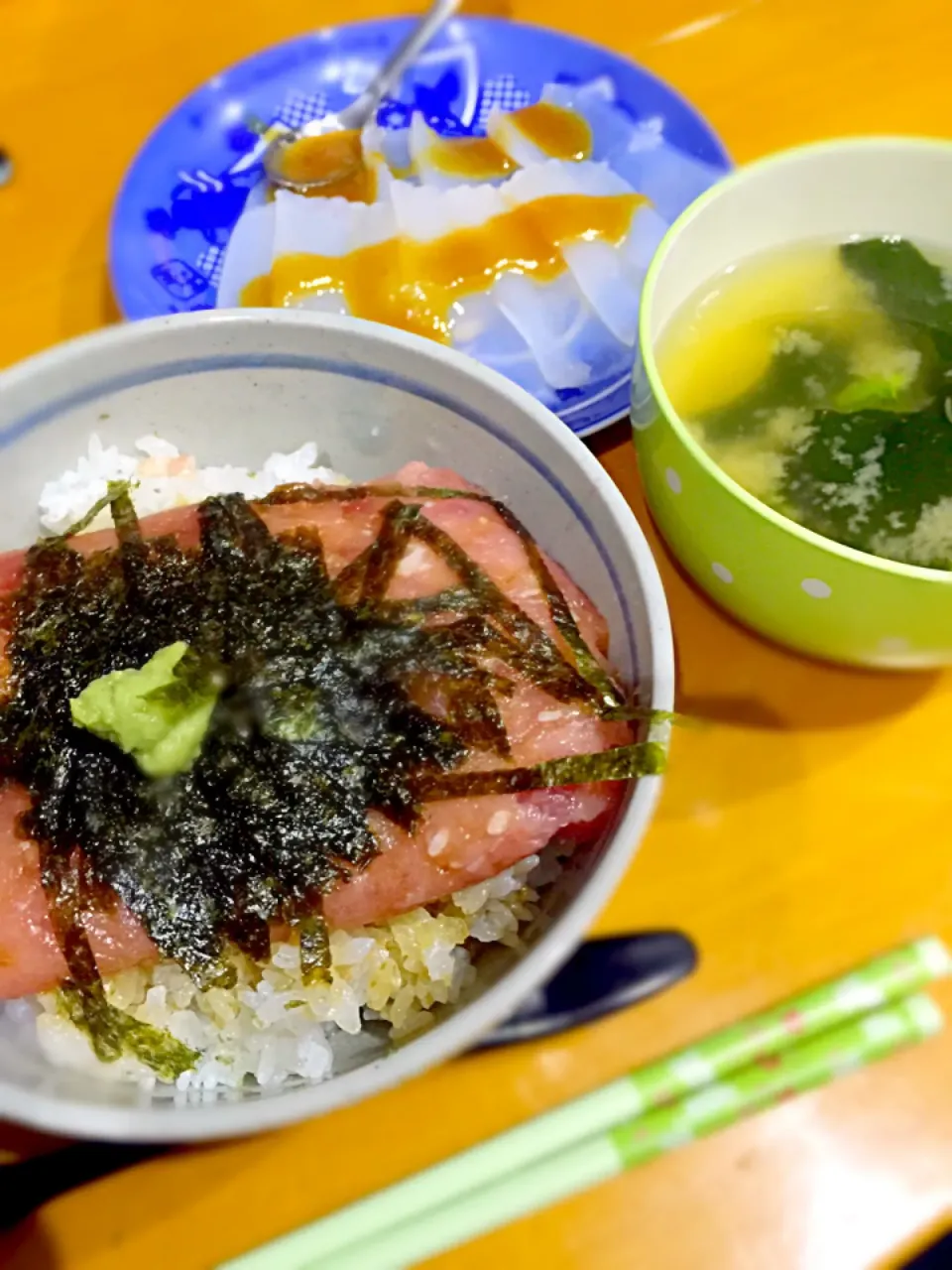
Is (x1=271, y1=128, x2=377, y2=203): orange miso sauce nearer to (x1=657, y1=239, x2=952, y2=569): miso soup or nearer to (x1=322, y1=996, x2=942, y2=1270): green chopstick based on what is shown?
(x1=657, y1=239, x2=952, y2=569): miso soup

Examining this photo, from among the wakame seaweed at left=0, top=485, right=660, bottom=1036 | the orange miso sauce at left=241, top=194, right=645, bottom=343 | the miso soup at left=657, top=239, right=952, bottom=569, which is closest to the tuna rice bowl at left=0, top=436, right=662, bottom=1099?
the wakame seaweed at left=0, top=485, right=660, bottom=1036

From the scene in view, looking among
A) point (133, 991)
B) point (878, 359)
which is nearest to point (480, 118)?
point (878, 359)

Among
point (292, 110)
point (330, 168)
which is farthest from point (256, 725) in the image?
point (292, 110)

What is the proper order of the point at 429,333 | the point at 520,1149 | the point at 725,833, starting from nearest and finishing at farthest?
the point at 520,1149
the point at 725,833
the point at 429,333

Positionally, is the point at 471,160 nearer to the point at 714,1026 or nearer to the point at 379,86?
the point at 379,86

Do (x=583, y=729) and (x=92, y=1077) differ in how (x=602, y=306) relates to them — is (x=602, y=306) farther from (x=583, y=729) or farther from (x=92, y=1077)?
(x=92, y=1077)

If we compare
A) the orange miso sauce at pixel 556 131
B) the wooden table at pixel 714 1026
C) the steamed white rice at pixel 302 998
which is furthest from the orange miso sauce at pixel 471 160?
the steamed white rice at pixel 302 998

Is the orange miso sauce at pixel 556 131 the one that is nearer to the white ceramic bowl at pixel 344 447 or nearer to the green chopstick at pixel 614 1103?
the white ceramic bowl at pixel 344 447
